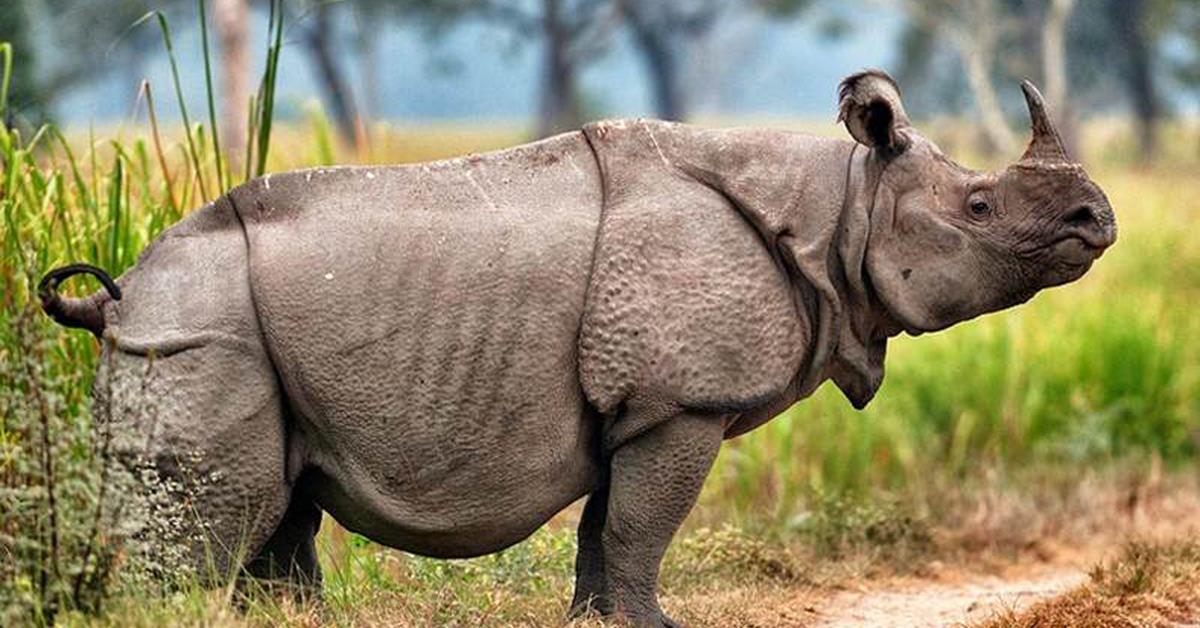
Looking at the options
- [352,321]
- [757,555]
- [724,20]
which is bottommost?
[724,20]

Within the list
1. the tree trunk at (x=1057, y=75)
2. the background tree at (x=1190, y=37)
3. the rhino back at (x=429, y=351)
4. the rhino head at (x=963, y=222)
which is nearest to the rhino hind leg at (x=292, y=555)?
the rhino back at (x=429, y=351)

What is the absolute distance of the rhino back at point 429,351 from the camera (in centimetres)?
482

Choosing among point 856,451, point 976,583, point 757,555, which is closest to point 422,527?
point 757,555

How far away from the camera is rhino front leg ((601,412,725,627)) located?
4.92 meters

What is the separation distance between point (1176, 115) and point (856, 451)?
39044 millimetres

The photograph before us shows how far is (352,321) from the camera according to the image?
4.82m

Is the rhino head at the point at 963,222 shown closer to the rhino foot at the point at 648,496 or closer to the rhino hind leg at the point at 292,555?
the rhino foot at the point at 648,496

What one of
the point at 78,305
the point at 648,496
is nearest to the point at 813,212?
the point at 648,496

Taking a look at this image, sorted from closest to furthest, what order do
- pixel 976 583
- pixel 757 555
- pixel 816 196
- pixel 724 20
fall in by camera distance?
pixel 816 196
pixel 757 555
pixel 976 583
pixel 724 20

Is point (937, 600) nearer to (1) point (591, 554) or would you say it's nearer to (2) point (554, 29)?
(1) point (591, 554)

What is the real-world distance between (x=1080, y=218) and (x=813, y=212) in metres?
0.65

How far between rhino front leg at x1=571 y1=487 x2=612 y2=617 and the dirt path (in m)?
1.04

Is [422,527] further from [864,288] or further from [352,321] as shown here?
[864,288]

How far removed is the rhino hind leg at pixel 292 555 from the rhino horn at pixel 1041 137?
201 cm
